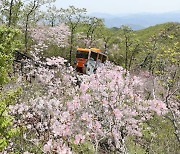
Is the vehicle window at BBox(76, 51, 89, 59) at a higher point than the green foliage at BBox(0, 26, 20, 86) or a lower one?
lower

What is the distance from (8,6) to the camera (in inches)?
1539

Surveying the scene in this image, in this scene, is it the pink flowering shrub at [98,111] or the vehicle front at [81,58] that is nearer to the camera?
the pink flowering shrub at [98,111]

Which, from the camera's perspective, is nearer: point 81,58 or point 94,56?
point 81,58

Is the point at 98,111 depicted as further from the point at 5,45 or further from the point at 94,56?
the point at 94,56

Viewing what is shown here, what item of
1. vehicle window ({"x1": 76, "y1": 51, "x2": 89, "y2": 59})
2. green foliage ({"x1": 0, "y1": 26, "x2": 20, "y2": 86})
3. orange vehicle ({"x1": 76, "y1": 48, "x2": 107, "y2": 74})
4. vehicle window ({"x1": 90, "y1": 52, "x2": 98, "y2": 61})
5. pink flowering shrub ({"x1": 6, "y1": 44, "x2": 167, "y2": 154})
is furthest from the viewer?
vehicle window ({"x1": 90, "y1": 52, "x2": 98, "y2": 61})

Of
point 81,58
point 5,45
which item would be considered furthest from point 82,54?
point 5,45

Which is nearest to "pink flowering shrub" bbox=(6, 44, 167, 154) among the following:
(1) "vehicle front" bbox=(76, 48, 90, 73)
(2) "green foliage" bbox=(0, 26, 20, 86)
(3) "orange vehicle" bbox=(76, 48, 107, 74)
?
(2) "green foliage" bbox=(0, 26, 20, 86)

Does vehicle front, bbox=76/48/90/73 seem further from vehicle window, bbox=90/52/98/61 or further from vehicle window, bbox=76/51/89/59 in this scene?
vehicle window, bbox=90/52/98/61

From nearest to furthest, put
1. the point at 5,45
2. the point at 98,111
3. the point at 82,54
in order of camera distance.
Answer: the point at 98,111, the point at 5,45, the point at 82,54

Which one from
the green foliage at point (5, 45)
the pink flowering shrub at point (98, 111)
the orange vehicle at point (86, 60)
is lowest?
the orange vehicle at point (86, 60)

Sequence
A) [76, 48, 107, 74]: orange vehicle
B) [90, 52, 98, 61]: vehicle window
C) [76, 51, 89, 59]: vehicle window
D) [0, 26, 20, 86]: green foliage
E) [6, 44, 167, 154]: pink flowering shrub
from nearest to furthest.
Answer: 1. [6, 44, 167, 154]: pink flowering shrub
2. [0, 26, 20, 86]: green foliage
3. [76, 48, 107, 74]: orange vehicle
4. [76, 51, 89, 59]: vehicle window
5. [90, 52, 98, 61]: vehicle window

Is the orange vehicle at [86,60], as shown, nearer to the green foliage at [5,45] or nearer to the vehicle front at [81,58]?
the vehicle front at [81,58]

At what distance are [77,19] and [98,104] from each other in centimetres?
3840

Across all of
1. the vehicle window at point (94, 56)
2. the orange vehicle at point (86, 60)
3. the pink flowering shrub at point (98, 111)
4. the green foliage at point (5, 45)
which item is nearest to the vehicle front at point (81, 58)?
the orange vehicle at point (86, 60)
